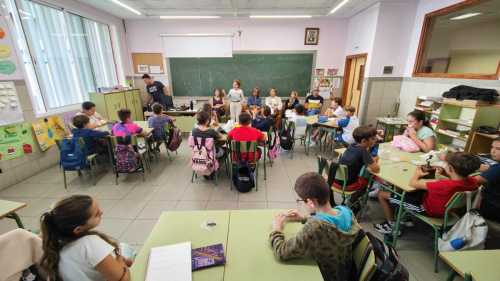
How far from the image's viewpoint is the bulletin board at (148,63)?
22.9 ft

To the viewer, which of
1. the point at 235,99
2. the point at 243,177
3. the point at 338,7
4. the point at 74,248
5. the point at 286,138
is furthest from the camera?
the point at 235,99

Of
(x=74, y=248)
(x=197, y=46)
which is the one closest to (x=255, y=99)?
(x=197, y=46)

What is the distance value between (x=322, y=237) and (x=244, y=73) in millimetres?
6626

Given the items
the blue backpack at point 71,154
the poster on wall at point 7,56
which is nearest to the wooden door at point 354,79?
the blue backpack at point 71,154

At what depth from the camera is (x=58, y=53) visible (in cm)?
451

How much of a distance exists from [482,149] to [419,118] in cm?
117

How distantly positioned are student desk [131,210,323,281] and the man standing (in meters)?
5.83

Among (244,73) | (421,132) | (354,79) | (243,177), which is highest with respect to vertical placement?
(244,73)

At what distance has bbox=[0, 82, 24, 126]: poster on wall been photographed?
11.1 ft

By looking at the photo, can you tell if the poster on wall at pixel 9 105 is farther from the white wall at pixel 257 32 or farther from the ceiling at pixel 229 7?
the white wall at pixel 257 32

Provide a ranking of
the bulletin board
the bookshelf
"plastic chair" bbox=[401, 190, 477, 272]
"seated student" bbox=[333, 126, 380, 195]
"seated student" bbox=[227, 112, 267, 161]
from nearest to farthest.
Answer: "plastic chair" bbox=[401, 190, 477, 272] < "seated student" bbox=[333, 126, 380, 195] < the bookshelf < "seated student" bbox=[227, 112, 267, 161] < the bulletin board

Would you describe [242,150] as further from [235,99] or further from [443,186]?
[235,99]

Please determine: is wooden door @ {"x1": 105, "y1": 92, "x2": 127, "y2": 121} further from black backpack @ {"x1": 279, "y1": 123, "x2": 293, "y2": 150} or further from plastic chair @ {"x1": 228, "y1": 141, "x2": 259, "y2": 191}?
black backpack @ {"x1": 279, "y1": 123, "x2": 293, "y2": 150}

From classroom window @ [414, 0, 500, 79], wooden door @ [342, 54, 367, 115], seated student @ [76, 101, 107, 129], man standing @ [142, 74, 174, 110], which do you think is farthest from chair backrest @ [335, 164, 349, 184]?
man standing @ [142, 74, 174, 110]
